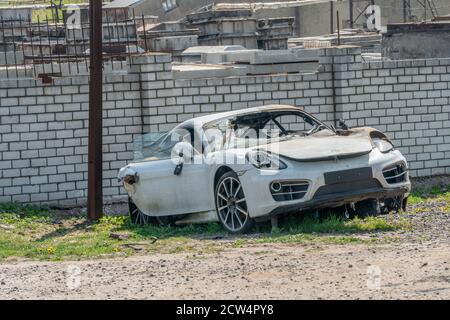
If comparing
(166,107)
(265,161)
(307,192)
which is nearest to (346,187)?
(307,192)

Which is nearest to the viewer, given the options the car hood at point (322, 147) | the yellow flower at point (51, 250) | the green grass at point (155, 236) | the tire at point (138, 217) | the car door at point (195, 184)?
the green grass at point (155, 236)

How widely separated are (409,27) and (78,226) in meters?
10.2

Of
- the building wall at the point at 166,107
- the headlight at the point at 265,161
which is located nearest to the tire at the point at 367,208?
the headlight at the point at 265,161

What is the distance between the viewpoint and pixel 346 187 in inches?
500

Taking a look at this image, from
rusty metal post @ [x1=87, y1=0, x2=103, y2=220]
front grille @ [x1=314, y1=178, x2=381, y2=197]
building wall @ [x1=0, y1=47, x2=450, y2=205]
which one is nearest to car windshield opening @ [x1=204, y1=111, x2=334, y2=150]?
front grille @ [x1=314, y1=178, x2=381, y2=197]

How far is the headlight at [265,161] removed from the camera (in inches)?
495

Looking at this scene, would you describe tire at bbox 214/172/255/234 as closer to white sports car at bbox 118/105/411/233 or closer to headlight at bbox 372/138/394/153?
white sports car at bbox 118/105/411/233

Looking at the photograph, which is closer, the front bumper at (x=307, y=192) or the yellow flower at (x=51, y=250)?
the yellow flower at (x=51, y=250)

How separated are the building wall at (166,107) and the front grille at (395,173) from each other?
510cm

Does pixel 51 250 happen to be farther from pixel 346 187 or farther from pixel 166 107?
pixel 166 107

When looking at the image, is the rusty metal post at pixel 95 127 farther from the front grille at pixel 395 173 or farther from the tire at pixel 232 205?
the front grille at pixel 395 173

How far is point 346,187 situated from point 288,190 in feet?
2.20
